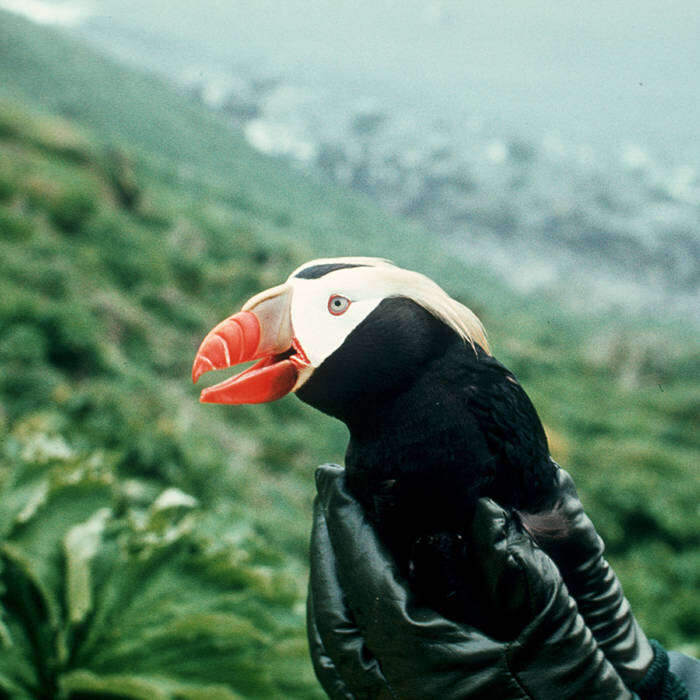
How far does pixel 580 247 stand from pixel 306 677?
20910mm

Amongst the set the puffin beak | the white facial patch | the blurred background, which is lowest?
the blurred background

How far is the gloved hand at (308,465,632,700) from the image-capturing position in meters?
0.86

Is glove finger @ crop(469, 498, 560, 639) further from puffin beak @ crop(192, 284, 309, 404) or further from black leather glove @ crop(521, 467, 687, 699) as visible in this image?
puffin beak @ crop(192, 284, 309, 404)

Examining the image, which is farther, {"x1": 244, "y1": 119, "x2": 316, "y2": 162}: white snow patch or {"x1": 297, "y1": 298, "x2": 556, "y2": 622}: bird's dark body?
{"x1": 244, "y1": 119, "x2": 316, "y2": 162}: white snow patch


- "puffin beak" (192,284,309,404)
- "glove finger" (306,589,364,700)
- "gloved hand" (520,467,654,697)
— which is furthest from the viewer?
"glove finger" (306,589,364,700)

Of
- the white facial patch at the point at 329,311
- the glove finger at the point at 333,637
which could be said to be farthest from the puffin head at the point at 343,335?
the glove finger at the point at 333,637

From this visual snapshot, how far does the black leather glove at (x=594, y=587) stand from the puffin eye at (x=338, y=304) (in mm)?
425

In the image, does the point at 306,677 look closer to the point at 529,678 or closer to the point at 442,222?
the point at 529,678

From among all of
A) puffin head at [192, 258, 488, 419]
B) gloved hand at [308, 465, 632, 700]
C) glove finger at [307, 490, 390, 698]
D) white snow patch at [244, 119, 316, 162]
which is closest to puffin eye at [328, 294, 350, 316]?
puffin head at [192, 258, 488, 419]

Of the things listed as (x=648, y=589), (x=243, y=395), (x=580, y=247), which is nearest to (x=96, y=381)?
(x=243, y=395)

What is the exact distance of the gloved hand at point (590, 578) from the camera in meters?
0.95

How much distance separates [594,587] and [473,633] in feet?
0.76

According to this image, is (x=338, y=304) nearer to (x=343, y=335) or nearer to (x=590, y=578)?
(x=343, y=335)

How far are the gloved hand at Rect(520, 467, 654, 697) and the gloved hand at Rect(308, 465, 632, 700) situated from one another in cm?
7
